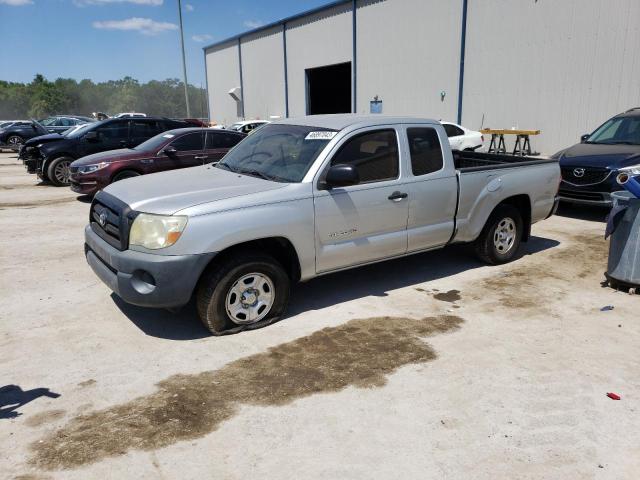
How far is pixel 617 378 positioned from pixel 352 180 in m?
2.55

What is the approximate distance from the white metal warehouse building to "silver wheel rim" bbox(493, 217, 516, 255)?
33.6 feet

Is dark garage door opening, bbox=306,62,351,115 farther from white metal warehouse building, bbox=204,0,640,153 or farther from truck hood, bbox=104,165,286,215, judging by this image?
truck hood, bbox=104,165,286,215

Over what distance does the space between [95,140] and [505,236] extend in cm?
1004

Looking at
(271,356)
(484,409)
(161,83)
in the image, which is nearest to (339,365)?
(271,356)

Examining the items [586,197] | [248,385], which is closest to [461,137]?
[586,197]

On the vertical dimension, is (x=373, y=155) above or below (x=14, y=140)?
above

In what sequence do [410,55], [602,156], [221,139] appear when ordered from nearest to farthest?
[602,156] → [221,139] → [410,55]

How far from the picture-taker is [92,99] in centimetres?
8056

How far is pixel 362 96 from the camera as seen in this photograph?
23.5m

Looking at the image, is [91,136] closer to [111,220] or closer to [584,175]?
[111,220]

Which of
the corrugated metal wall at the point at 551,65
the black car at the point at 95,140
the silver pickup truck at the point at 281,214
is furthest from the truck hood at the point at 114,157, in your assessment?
the corrugated metal wall at the point at 551,65

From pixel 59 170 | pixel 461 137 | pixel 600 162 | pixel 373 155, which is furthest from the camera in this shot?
pixel 461 137

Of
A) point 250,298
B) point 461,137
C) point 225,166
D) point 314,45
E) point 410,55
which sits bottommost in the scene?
point 250,298

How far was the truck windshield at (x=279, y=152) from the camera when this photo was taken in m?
4.89
